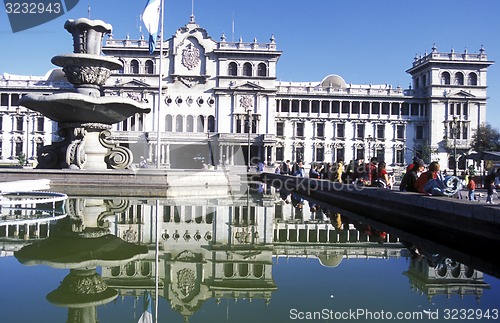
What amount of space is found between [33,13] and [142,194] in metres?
7.61

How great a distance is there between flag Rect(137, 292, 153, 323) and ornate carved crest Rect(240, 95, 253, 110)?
183ft

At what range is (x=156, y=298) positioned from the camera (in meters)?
5.19

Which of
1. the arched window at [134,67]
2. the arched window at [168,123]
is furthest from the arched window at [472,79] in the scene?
the arched window at [134,67]

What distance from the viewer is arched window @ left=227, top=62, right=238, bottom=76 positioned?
6066 cm

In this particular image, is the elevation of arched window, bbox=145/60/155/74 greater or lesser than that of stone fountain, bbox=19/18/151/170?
greater

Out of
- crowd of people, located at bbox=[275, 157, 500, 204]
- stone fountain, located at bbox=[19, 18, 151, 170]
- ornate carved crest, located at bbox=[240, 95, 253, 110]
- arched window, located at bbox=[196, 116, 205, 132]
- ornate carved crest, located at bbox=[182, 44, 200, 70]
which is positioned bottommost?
crowd of people, located at bbox=[275, 157, 500, 204]

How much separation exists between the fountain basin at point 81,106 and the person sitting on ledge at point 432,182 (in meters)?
12.1

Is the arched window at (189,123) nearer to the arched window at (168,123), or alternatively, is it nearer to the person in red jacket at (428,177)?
the arched window at (168,123)

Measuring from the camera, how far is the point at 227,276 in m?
6.20

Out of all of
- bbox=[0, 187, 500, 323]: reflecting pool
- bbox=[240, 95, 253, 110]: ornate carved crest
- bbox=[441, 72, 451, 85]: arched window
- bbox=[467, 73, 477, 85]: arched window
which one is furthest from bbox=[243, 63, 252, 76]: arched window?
bbox=[0, 187, 500, 323]: reflecting pool

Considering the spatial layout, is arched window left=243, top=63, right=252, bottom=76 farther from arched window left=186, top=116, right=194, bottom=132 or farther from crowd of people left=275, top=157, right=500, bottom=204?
crowd of people left=275, top=157, right=500, bottom=204

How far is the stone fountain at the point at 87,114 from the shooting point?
19344 mm

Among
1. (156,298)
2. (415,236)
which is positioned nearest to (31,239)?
(156,298)

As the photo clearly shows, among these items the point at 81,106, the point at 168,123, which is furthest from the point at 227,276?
the point at 168,123
